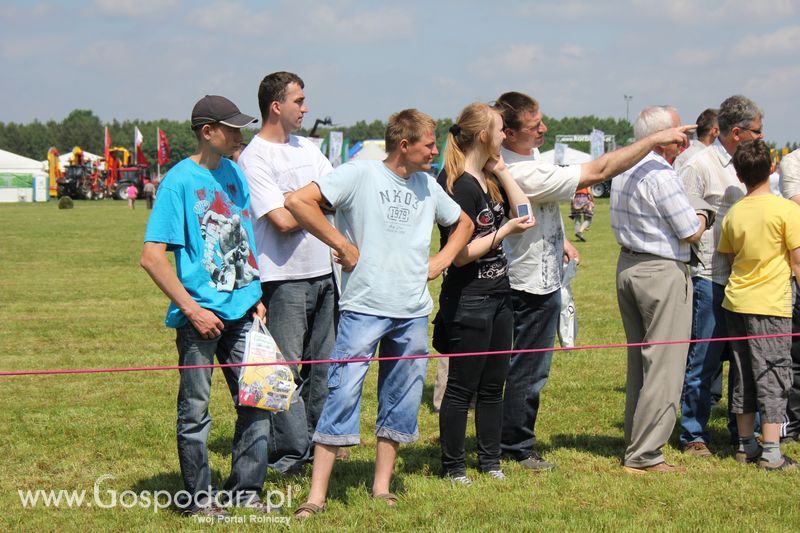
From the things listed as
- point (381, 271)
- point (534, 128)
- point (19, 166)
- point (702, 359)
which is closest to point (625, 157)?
point (534, 128)

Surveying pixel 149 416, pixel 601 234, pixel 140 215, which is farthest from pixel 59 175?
pixel 149 416

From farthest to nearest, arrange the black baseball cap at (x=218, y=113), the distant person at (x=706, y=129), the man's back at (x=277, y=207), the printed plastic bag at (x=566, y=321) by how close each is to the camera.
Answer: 1. the distant person at (x=706, y=129)
2. the printed plastic bag at (x=566, y=321)
3. the man's back at (x=277, y=207)
4. the black baseball cap at (x=218, y=113)

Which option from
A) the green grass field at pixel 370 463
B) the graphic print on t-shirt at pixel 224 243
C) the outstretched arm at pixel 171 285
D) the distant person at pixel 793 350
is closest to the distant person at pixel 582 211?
the green grass field at pixel 370 463

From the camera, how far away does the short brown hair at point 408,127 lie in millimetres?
4488

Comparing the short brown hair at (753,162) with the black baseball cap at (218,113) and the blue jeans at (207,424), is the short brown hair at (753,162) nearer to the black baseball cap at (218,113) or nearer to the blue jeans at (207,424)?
the black baseball cap at (218,113)

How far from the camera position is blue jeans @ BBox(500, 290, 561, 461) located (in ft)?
17.8

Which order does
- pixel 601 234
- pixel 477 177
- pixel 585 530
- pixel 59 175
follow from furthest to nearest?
pixel 59 175, pixel 601 234, pixel 477 177, pixel 585 530

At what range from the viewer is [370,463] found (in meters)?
5.50

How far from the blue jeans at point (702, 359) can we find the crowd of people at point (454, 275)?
0.01 metres

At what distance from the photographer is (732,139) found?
570cm

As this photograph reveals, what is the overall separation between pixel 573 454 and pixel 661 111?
2118 mm

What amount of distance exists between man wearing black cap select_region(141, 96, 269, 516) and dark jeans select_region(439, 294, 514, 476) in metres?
1.01

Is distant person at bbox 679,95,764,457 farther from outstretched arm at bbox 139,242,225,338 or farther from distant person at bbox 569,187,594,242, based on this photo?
distant person at bbox 569,187,594,242

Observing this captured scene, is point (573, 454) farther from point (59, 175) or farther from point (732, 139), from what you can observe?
point (59, 175)
